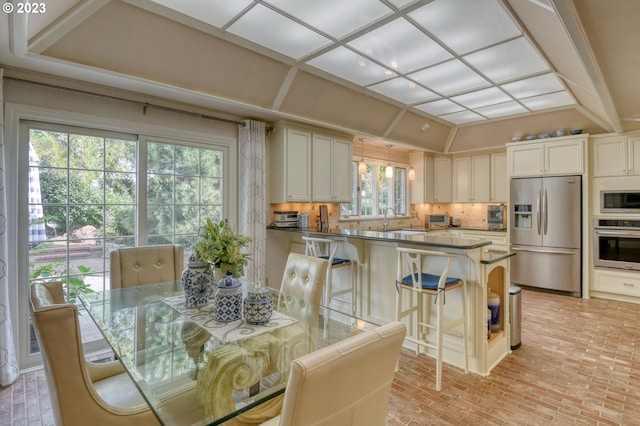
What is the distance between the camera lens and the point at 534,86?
13.1 feet

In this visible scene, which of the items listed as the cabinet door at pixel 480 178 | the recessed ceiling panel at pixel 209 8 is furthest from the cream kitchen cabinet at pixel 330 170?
the cabinet door at pixel 480 178

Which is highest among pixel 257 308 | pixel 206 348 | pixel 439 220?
pixel 439 220

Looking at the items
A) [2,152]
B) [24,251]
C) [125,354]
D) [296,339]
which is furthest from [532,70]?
[24,251]

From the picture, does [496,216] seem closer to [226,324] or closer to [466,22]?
[466,22]

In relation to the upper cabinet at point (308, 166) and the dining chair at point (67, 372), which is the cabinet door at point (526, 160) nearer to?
the upper cabinet at point (308, 166)

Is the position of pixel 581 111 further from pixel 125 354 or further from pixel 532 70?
pixel 125 354

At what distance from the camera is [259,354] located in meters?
1.39

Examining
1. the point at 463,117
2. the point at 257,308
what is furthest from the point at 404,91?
the point at 257,308

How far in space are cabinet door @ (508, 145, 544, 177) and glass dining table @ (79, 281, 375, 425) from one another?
15.7 feet

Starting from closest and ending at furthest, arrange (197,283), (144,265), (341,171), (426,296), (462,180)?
(197,283) < (144,265) < (426,296) < (341,171) < (462,180)

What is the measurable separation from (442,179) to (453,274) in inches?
173

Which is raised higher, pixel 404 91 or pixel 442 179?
pixel 404 91

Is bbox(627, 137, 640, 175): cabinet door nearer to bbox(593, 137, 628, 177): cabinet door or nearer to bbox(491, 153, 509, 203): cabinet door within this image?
bbox(593, 137, 628, 177): cabinet door

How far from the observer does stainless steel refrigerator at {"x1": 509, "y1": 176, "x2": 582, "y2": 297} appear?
4746 mm
